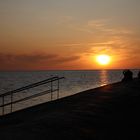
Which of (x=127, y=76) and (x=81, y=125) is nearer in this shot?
(x=81, y=125)

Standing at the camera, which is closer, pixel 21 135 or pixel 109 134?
pixel 21 135

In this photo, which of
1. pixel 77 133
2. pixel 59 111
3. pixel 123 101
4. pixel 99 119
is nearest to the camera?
pixel 77 133

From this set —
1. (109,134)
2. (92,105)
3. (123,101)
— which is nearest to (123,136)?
(109,134)

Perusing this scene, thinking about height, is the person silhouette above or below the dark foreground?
above

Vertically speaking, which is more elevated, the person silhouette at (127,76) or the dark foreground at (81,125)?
the person silhouette at (127,76)

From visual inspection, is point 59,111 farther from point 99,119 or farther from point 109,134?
point 109,134

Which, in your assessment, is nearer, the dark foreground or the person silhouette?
the dark foreground

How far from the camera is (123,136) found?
7605 mm

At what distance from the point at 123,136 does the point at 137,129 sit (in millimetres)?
891

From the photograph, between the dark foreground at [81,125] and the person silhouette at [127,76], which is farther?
the person silhouette at [127,76]

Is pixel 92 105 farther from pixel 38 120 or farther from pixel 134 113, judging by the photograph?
pixel 38 120

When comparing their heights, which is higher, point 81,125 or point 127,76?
point 127,76

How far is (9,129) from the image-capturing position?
25.5ft

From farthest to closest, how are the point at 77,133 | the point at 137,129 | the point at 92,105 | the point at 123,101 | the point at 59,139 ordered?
the point at 123,101
the point at 92,105
the point at 137,129
the point at 77,133
the point at 59,139
